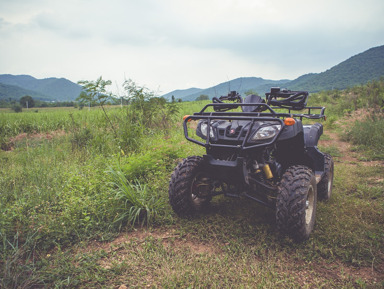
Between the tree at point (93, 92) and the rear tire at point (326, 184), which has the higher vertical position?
the tree at point (93, 92)

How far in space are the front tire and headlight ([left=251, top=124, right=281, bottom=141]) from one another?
31.1 inches

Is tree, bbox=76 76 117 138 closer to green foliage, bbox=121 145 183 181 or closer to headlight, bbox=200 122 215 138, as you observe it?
green foliage, bbox=121 145 183 181

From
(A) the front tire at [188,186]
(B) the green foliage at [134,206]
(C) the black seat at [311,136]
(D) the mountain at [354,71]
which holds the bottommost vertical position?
(B) the green foliage at [134,206]

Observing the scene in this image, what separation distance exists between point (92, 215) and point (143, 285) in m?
1.36

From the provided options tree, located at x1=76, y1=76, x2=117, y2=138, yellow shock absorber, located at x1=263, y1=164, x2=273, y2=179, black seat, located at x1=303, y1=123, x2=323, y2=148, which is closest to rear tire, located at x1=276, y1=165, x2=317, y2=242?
yellow shock absorber, located at x1=263, y1=164, x2=273, y2=179

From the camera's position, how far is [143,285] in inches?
81.8

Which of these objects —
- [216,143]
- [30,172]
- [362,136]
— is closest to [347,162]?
[362,136]

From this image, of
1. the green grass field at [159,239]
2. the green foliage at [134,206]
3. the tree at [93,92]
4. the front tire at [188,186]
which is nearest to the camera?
the green grass field at [159,239]


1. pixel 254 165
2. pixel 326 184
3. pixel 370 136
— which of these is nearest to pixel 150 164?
pixel 254 165

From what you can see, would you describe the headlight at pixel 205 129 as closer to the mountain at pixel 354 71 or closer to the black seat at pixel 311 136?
the black seat at pixel 311 136

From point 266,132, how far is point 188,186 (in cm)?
105

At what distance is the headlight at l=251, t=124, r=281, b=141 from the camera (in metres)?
2.45

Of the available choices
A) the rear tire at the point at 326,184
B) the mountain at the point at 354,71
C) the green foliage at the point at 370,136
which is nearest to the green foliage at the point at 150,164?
the rear tire at the point at 326,184

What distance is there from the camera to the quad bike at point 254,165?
2441mm
